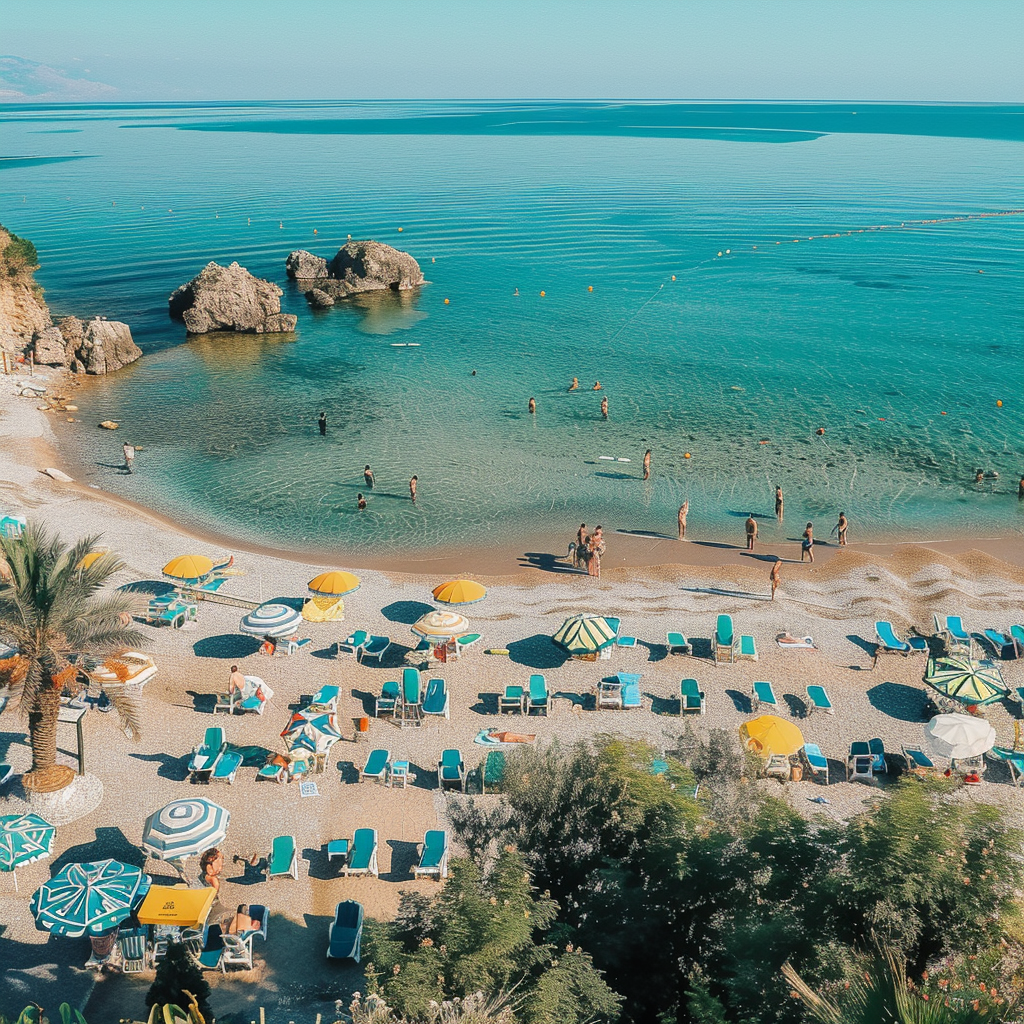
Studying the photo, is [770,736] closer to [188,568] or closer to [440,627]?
[440,627]

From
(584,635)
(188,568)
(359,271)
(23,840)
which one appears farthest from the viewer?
(359,271)

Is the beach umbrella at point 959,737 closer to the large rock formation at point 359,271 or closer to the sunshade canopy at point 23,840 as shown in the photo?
the sunshade canopy at point 23,840

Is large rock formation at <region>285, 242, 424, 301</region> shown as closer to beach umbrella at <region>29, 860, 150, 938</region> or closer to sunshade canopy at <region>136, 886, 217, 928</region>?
beach umbrella at <region>29, 860, 150, 938</region>

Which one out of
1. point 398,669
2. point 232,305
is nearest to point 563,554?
point 398,669

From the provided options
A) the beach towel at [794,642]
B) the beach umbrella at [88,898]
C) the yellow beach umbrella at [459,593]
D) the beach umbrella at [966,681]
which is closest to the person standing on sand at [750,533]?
the beach towel at [794,642]

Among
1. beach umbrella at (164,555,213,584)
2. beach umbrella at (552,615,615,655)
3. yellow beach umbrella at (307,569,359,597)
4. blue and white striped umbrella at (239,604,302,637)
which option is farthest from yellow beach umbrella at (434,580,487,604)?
beach umbrella at (164,555,213,584)

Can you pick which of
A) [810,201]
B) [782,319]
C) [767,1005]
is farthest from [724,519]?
[810,201]
